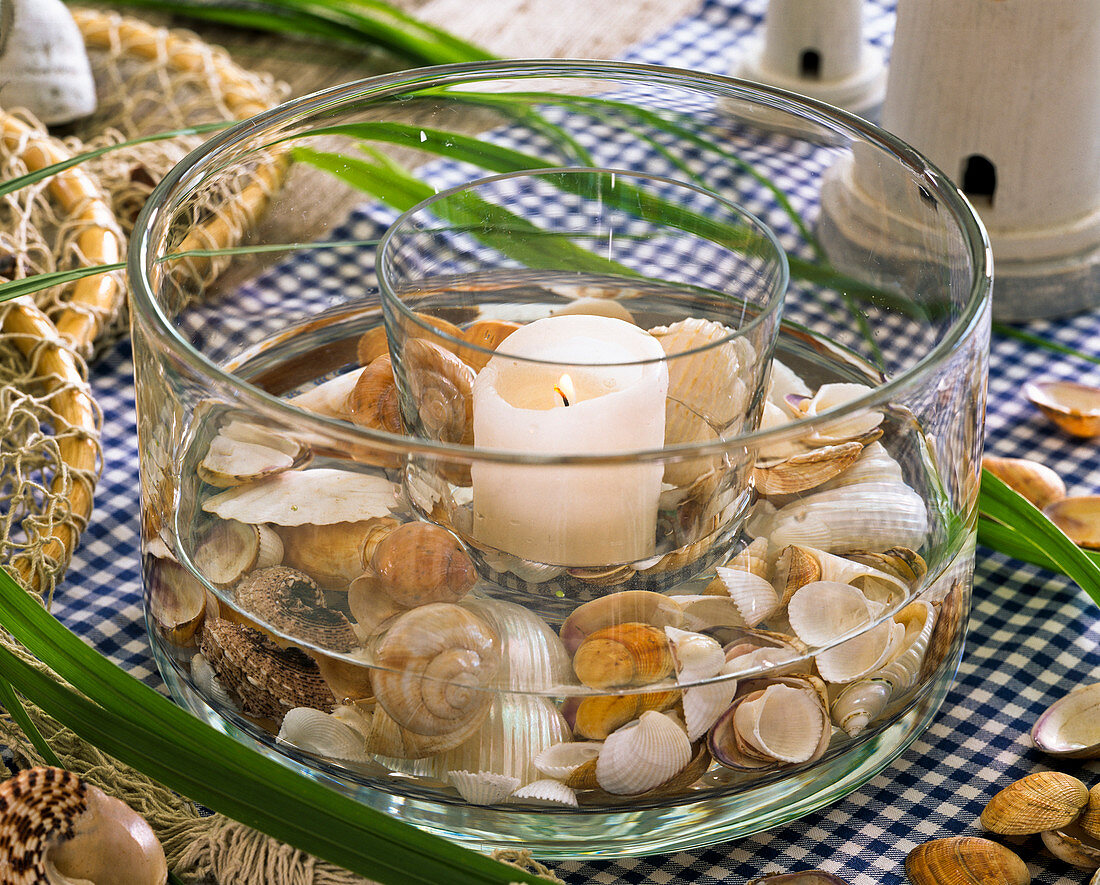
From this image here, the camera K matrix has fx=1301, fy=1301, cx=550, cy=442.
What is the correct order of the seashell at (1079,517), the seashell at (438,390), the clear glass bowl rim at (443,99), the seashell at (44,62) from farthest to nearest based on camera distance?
1. the seashell at (44,62)
2. the seashell at (1079,517)
3. the seashell at (438,390)
4. the clear glass bowl rim at (443,99)

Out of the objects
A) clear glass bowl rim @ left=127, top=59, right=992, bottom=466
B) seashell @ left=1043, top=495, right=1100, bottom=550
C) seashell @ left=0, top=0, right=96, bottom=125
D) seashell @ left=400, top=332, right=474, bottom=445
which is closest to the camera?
clear glass bowl rim @ left=127, top=59, right=992, bottom=466

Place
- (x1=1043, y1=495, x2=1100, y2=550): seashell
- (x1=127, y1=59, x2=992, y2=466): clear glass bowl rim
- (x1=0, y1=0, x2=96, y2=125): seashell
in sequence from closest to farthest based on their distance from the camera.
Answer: (x1=127, y1=59, x2=992, y2=466): clear glass bowl rim < (x1=1043, y1=495, x2=1100, y2=550): seashell < (x1=0, y1=0, x2=96, y2=125): seashell

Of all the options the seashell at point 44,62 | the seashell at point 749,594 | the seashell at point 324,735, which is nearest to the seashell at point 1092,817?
the seashell at point 749,594

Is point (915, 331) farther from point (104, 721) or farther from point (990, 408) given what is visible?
point (104, 721)

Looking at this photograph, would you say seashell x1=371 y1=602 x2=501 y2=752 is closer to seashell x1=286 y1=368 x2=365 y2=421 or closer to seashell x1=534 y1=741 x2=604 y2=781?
seashell x1=534 y1=741 x2=604 y2=781

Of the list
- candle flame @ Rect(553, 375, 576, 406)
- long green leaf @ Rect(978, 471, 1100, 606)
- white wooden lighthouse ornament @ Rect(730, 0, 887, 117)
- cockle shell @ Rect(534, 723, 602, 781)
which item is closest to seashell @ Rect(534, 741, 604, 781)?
cockle shell @ Rect(534, 723, 602, 781)

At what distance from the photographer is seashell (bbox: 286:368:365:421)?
0.51 meters

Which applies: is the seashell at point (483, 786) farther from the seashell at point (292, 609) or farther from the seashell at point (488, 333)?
the seashell at point (488, 333)

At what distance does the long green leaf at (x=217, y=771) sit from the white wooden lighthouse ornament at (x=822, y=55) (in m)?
0.60

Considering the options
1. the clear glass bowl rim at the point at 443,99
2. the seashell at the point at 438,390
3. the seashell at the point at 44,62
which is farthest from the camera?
the seashell at the point at 44,62

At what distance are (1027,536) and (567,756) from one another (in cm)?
22

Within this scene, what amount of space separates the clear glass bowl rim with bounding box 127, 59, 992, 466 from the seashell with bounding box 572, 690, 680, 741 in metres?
0.08

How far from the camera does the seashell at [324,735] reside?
1.31 feet

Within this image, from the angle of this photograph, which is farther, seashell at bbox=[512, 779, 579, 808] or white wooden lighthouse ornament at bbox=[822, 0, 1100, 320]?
white wooden lighthouse ornament at bbox=[822, 0, 1100, 320]
